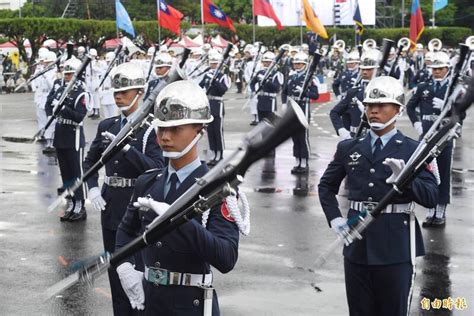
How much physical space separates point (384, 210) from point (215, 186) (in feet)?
7.59

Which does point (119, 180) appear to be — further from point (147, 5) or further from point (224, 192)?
point (147, 5)

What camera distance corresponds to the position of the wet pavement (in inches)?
294

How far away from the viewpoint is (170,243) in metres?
4.23

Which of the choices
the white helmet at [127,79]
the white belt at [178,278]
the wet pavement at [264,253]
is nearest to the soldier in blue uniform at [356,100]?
the wet pavement at [264,253]

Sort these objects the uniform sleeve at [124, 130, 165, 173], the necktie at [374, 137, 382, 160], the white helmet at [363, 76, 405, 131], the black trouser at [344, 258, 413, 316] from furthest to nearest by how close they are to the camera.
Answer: the uniform sleeve at [124, 130, 165, 173] → the white helmet at [363, 76, 405, 131] → the necktie at [374, 137, 382, 160] → the black trouser at [344, 258, 413, 316]

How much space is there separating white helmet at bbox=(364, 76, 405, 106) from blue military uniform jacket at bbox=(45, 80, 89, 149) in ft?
20.4

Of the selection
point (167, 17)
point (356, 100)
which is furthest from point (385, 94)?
point (167, 17)

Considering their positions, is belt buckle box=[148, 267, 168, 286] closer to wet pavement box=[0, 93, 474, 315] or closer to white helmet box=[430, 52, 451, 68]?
wet pavement box=[0, 93, 474, 315]

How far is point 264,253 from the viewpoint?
9250 millimetres

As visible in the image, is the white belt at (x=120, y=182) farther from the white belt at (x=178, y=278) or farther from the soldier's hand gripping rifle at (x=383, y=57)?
the soldier's hand gripping rifle at (x=383, y=57)

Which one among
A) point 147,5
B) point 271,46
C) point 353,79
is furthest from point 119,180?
point 147,5

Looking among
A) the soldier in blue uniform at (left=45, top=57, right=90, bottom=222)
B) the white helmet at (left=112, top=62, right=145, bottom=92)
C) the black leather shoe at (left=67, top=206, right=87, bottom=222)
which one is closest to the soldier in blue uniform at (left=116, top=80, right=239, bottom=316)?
the white helmet at (left=112, top=62, right=145, bottom=92)

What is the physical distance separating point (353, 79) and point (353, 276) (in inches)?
450

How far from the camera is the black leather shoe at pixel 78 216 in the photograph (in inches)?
432
